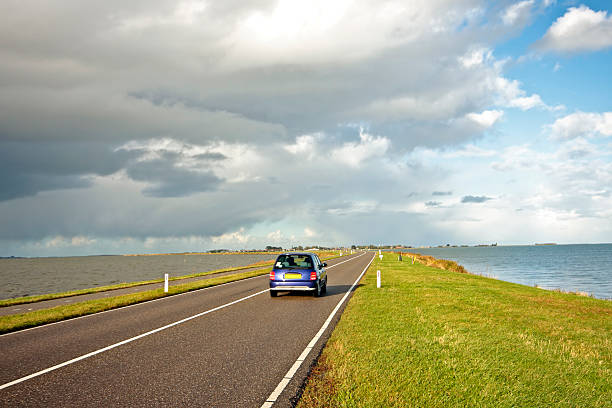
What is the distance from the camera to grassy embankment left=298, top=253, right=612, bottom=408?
5.11 meters

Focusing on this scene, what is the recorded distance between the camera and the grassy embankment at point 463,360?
5.11 metres

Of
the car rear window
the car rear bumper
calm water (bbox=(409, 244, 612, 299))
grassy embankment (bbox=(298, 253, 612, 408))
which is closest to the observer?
grassy embankment (bbox=(298, 253, 612, 408))

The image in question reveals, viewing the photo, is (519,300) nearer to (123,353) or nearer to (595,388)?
(595,388)

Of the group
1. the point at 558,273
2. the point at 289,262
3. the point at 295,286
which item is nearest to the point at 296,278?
the point at 295,286

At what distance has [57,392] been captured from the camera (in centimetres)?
533

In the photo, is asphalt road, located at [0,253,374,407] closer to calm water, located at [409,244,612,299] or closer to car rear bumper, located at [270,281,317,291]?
car rear bumper, located at [270,281,317,291]

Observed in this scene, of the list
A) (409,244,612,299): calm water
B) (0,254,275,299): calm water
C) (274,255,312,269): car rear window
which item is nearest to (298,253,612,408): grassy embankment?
(274,255,312,269): car rear window

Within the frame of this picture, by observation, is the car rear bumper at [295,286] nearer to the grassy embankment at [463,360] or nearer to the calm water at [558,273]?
the grassy embankment at [463,360]

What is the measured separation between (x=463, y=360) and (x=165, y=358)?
212 inches

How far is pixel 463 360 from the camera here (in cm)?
670

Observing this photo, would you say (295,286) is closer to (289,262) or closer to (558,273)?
(289,262)

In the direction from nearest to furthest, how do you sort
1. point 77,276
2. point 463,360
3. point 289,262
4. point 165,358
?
point 463,360
point 165,358
point 289,262
point 77,276

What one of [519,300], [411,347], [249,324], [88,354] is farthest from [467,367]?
[519,300]

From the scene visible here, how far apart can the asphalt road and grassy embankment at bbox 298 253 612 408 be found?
2.39ft
